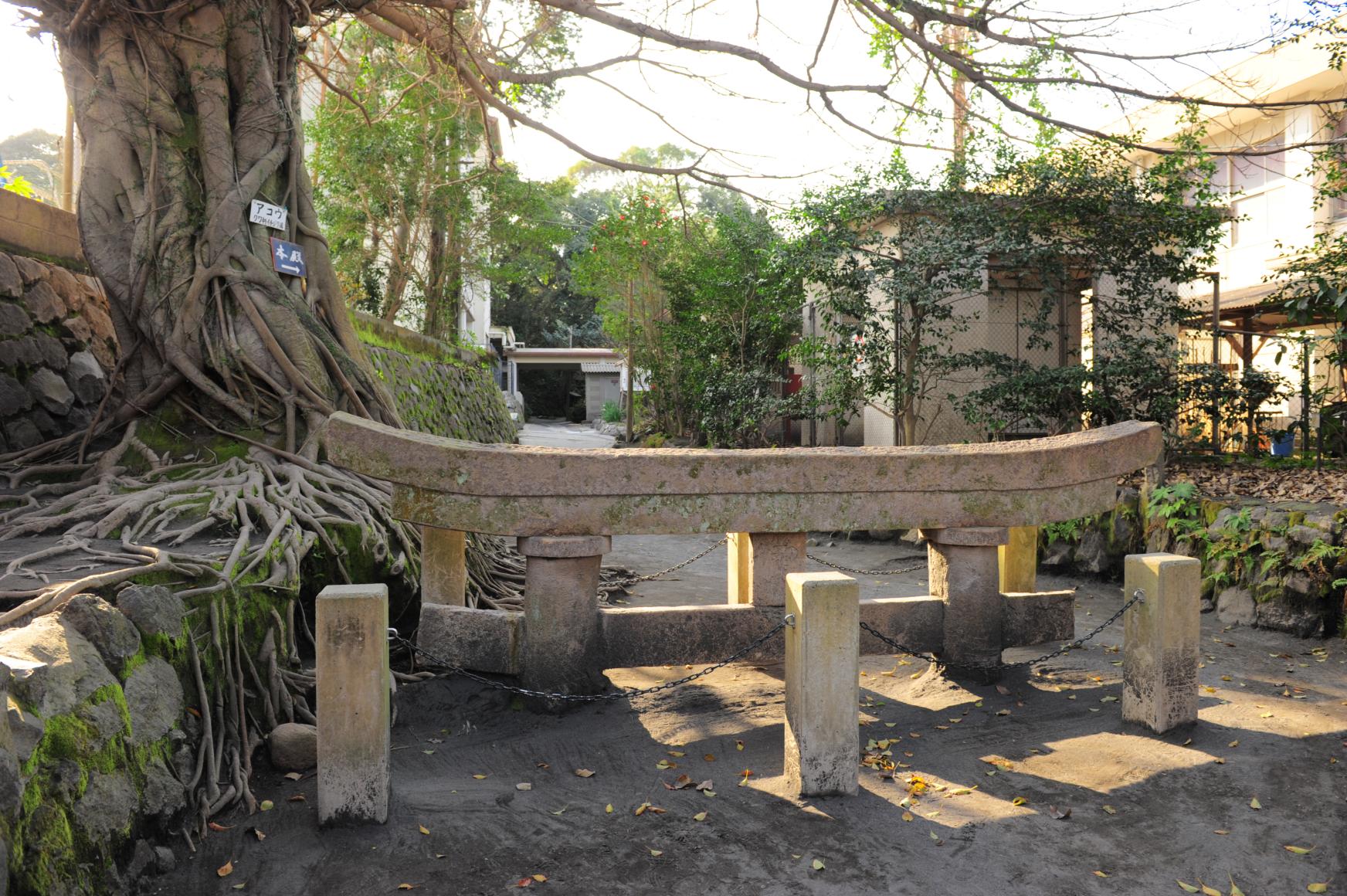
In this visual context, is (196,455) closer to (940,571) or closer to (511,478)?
(511,478)

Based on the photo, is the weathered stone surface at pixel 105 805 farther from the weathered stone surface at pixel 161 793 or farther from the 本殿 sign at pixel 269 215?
the 本殿 sign at pixel 269 215

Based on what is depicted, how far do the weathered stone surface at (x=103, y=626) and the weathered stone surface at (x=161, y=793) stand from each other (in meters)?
0.40

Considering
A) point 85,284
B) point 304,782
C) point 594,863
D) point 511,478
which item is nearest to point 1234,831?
point 594,863

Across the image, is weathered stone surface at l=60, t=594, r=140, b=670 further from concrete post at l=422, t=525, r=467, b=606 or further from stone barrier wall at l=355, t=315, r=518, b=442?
stone barrier wall at l=355, t=315, r=518, b=442

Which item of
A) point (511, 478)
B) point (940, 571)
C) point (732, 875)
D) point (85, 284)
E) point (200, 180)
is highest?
point (200, 180)

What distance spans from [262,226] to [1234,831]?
21.8ft

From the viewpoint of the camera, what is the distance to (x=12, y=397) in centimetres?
650

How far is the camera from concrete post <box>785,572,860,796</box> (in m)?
4.05

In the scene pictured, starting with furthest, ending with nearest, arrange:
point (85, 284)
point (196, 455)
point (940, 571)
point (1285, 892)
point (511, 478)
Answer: point (85, 284) → point (196, 455) → point (940, 571) → point (511, 478) → point (1285, 892)

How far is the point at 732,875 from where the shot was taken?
3.44 metres

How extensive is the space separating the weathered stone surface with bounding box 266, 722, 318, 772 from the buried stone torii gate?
99 cm

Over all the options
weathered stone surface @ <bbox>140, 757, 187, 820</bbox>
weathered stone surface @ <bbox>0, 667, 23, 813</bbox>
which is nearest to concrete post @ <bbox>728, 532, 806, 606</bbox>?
weathered stone surface @ <bbox>140, 757, 187, 820</bbox>

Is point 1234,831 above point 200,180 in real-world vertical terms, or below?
below

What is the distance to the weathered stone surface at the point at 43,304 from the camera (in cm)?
695
